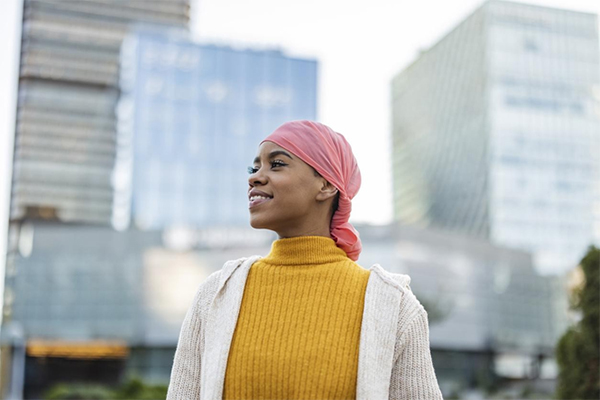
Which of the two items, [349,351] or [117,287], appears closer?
[349,351]

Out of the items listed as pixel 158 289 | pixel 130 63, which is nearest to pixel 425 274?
pixel 158 289

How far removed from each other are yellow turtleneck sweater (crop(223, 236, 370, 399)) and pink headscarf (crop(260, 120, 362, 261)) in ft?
0.23

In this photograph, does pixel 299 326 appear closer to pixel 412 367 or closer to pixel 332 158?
pixel 412 367

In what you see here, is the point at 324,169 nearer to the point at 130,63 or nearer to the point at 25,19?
the point at 130,63

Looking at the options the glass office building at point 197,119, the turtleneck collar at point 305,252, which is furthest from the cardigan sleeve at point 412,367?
the glass office building at point 197,119

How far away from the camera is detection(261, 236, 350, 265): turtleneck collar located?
211 cm

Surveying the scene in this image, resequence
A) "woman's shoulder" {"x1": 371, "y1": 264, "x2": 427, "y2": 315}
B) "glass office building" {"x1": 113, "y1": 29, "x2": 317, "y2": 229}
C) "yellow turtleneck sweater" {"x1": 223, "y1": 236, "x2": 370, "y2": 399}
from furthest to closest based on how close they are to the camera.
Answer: "glass office building" {"x1": 113, "y1": 29, "x2": 317, "y2": 229} → "woman's shoulder" {"x1": 371, "y1": 264, "x2": 427, "y2": 315} → "yellow turtleneck sweater" {"x1": 223, "y1": 236, "x2": 370, "y2": 399}

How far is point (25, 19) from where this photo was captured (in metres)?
115

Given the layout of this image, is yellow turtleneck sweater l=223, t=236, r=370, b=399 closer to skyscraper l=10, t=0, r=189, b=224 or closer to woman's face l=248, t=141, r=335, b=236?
woman's face l=248, t=141, r=335, b=236

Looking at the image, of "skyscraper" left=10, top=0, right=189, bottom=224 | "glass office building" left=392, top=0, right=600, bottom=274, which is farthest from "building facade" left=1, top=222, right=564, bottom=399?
"skyscraper" left=10, top=0, right=189, bottom=224

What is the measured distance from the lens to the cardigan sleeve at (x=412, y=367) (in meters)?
1.97

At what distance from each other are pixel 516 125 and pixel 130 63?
167ft

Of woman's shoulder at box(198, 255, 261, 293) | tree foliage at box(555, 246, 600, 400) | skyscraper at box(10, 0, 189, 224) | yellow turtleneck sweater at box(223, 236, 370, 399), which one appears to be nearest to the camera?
yellow turtleneck sweater at box(223, 236, 370, 399)

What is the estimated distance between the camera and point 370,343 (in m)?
1.93
